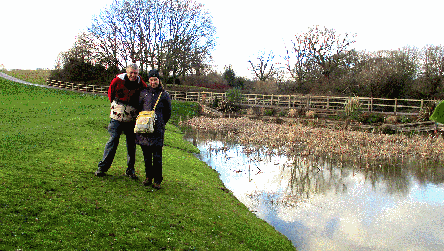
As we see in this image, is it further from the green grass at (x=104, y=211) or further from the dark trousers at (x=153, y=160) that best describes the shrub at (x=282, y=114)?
the dark trousers at (x=153, y=160)

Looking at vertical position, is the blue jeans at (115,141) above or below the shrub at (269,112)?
above

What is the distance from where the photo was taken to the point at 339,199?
306 inches

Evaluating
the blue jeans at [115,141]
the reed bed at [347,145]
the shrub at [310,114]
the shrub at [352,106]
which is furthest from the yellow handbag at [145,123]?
the shrub at [310,114]

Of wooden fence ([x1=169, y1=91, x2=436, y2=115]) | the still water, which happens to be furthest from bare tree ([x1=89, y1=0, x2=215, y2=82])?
the still water

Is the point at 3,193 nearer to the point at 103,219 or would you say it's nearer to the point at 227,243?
the point at 103,219

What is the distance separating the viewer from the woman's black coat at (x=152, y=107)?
Result: 510cm

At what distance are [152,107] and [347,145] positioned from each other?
9839 millimetres

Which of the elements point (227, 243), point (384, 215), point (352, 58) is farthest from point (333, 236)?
point (352, 58)

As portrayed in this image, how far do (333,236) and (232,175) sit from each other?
4068mm

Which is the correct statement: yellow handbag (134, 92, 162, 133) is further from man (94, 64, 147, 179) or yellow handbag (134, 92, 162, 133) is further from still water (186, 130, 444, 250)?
still water (186, 130, 444, 250)

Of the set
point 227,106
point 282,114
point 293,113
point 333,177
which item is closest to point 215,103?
point 227,106

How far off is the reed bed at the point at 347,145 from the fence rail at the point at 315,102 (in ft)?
22.3

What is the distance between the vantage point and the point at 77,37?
38.0 meters

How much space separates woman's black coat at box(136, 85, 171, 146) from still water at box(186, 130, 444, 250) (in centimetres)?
291
